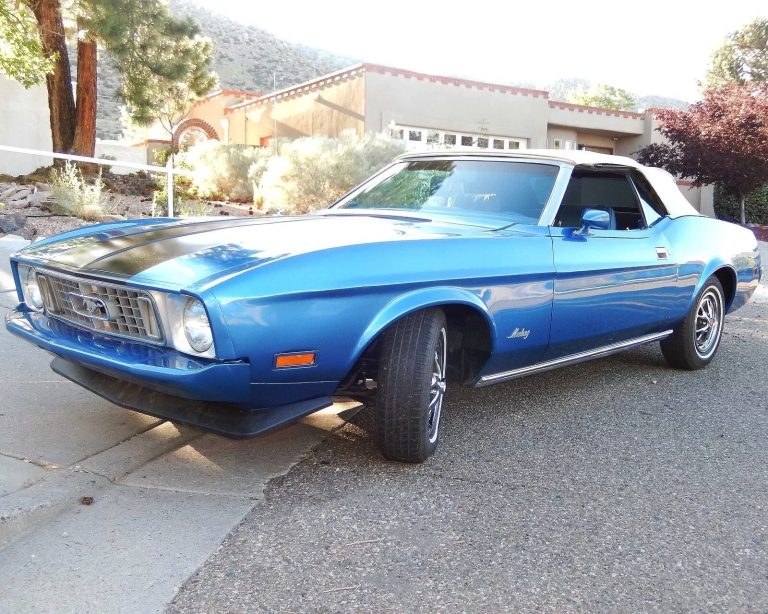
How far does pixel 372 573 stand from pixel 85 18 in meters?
12.1

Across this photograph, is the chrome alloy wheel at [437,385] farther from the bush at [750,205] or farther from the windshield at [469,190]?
the bush at [750,205]

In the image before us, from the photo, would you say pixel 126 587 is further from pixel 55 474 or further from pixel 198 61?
pixel 198 61

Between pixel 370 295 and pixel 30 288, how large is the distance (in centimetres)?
161

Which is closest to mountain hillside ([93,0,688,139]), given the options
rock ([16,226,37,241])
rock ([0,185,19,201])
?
rock ([0,185,19,201])

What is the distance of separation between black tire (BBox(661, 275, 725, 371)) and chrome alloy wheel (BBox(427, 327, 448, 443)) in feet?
7.57

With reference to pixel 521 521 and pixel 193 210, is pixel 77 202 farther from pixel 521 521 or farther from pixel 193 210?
pixel 521 521

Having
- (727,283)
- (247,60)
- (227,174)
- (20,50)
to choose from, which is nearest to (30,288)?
(727,283)

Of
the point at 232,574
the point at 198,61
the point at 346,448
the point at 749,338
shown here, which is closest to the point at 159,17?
the point at 198,61

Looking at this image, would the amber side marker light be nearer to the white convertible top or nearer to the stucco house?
the white convertible top

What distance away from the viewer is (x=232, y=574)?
7.61ft

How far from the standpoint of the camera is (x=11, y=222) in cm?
752

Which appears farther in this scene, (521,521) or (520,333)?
(520,333)

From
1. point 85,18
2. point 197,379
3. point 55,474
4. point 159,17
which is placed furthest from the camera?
point 159,17

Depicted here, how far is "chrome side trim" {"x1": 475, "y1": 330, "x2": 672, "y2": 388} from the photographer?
137 inches
